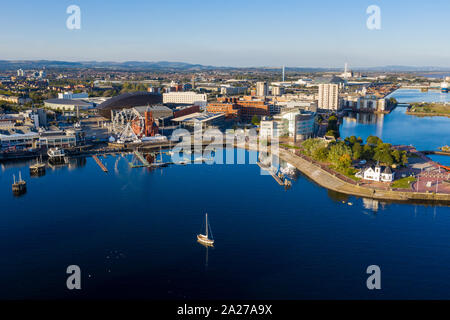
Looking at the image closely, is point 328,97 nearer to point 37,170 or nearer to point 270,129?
point 270,129

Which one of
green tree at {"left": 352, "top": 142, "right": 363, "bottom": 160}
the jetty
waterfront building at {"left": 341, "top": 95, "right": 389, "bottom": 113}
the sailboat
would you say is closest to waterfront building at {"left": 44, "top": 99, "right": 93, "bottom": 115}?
the jetty

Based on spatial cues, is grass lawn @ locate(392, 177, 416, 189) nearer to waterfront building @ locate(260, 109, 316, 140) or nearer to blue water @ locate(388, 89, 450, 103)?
waterfront building @ locate(260, 109, 316, 140)

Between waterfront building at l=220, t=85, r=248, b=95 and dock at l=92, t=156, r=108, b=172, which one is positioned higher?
waterfront building at l=220, t=85, r=248, b=95
